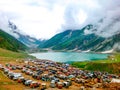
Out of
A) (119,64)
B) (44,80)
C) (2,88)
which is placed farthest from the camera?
(119,64)

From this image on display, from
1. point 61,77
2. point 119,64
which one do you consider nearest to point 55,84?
point 61,77

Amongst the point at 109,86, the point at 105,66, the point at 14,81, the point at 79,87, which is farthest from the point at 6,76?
the point at 105,66

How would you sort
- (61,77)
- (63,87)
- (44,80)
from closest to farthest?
(63,87) < (44,80) < (61,77)

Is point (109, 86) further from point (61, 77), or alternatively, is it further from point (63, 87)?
point (61, 77)

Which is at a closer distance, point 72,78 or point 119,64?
point 72,78

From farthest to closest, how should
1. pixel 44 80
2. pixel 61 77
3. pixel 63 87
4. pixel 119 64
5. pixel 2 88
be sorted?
1. pixel 119 64
2. pixel 61 77
3. pixel 44 80
4. pixel 63 87
5. pixel 2 88

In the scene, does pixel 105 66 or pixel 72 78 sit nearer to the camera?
pixel 72 78

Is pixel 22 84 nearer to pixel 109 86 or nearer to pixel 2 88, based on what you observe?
pixel 2 88

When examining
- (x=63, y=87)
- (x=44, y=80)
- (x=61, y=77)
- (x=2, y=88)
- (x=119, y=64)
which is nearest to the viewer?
(x=2, y=88)

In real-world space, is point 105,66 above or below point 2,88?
above
